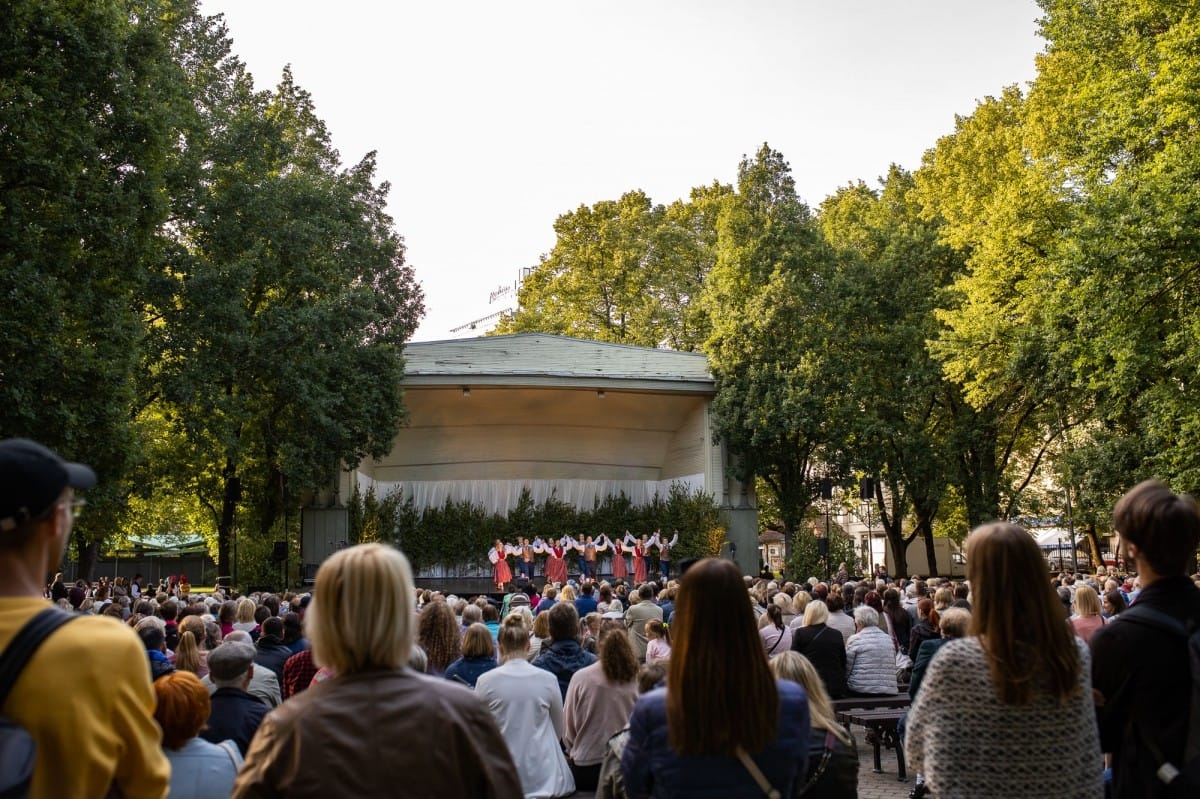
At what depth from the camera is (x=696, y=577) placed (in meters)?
2.79

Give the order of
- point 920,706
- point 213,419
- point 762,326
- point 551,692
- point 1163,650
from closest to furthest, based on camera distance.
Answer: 1. point 920,706
2. point 1163,650
3. point 551,692
4. point 213,419
5. point 762,326

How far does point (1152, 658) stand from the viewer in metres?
3.05

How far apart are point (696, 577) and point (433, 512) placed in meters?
31.5

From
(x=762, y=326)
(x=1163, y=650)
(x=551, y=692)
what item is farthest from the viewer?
(x=762, y=326)

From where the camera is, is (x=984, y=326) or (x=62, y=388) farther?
(x=984, y=326)

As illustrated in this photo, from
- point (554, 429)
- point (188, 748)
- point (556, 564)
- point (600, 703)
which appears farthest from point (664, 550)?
point (188, 748)

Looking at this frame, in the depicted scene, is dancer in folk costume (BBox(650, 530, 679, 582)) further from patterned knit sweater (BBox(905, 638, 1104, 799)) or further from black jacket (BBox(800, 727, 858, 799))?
patterned knit sweater (BBox(905, 638, 1104, 799))

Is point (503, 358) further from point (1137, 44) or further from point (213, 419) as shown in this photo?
point (1137, 44)

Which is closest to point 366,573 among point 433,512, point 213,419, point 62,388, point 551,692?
point 551,692

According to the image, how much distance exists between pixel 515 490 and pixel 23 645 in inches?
1333

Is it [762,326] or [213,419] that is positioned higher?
[762,326]

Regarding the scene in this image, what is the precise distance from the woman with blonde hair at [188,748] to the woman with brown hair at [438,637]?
121 inches

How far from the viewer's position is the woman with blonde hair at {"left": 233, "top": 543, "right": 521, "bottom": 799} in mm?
2236

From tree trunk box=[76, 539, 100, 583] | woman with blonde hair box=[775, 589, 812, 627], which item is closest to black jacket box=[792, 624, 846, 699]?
woman with blonde hair box=[775, 589, 812, 627]
